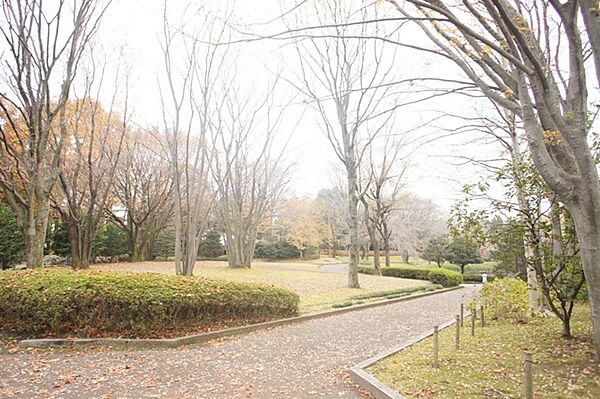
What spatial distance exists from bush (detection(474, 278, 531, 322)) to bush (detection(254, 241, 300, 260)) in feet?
101

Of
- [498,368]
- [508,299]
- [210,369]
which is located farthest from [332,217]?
[498,368]

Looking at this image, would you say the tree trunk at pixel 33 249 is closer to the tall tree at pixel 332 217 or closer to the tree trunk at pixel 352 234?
the tree trunk at pixel 352 234

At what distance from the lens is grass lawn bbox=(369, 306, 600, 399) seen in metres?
3.79

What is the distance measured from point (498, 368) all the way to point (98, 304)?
6.17 m

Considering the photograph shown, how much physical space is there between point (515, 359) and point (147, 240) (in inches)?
1011

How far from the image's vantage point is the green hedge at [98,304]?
6.22 metres

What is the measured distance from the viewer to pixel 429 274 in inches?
814

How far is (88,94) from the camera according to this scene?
1420 centimetres

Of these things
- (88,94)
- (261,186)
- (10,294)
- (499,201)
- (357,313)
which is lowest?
(357,313)

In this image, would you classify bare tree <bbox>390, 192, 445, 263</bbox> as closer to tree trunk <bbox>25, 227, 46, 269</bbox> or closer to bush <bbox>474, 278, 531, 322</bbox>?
bush <bbox>474, 278, 531, 322</bbox>

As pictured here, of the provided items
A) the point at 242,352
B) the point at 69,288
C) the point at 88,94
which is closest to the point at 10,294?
the point at 69,288

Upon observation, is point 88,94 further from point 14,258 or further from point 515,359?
point 515,359

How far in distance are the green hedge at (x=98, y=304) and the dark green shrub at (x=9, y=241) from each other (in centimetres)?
1252

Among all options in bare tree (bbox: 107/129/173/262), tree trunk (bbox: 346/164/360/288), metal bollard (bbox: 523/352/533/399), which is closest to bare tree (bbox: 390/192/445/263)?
tree trunk (bbox: 346/164/360/288)
